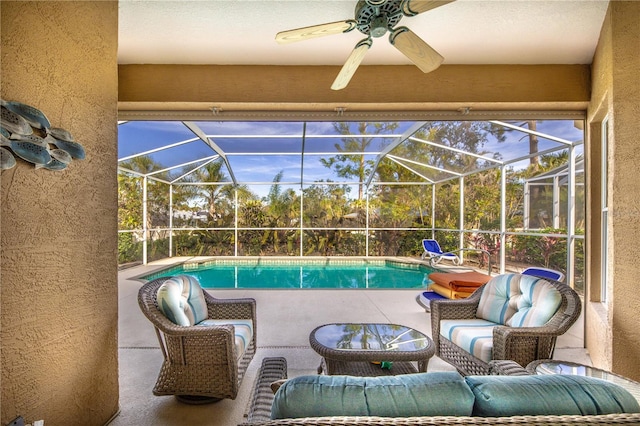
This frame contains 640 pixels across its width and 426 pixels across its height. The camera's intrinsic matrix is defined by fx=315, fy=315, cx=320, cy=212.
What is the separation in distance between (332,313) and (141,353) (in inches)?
97.6

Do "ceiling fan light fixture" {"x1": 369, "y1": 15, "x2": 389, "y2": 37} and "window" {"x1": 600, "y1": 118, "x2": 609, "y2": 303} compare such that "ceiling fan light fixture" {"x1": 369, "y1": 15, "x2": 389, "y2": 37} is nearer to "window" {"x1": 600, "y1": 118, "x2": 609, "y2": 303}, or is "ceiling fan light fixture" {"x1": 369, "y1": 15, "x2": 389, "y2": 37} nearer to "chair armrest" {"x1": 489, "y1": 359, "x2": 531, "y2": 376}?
"chair armrest" {"x1": 489, "y1": 359, "x2": 531, "y2": 376}

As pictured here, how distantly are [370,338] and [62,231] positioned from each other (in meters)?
2.23

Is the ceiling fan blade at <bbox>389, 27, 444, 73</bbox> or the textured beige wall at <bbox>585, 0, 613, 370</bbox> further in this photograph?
the textured beige wall at <bbox>585, 0, 613, 370</bbox>

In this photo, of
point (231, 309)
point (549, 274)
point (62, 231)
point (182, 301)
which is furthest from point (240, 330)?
point (549, 274)

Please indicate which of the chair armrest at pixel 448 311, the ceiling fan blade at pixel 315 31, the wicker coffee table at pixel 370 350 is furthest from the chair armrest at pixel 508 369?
the ceiling fan blade at pixel 315 31

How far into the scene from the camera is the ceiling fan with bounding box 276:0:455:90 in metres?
1.97

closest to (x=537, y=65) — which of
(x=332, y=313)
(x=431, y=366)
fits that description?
(x=431, y=366)

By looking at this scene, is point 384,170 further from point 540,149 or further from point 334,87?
point 334,87

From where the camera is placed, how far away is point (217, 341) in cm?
222

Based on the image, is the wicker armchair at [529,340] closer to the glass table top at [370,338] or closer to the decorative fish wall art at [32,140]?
the glass table top at [370,338]

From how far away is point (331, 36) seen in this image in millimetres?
2895

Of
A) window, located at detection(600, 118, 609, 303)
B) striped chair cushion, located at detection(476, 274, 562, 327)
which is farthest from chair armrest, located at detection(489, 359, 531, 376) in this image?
window, located at detection(600, 118, 609, 303)

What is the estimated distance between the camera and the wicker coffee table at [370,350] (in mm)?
2199

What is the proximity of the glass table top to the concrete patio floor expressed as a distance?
1.78ft
